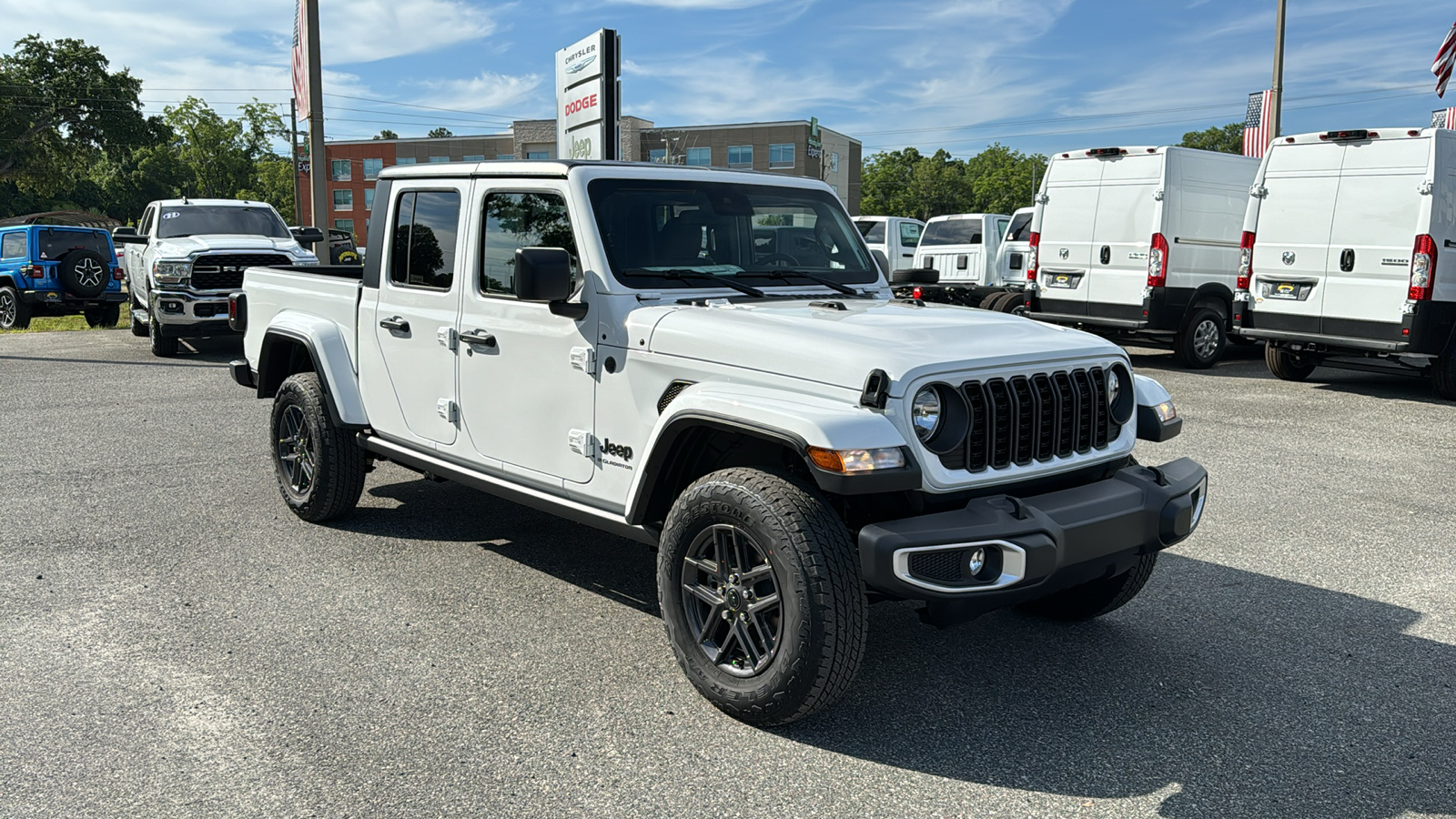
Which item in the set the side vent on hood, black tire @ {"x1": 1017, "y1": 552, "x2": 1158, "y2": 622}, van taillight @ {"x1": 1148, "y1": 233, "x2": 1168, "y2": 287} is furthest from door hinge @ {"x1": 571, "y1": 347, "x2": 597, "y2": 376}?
van taillight @ {"x1": 1148, "y1": 233, "x2": 1168, "y2": 287}

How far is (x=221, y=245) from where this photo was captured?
49.3ft

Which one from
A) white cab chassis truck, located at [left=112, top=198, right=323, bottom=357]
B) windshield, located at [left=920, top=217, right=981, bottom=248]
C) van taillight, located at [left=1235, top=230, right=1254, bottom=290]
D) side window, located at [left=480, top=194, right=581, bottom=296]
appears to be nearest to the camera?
side window, located at [left=480, top=194, right=581, bottom=296]

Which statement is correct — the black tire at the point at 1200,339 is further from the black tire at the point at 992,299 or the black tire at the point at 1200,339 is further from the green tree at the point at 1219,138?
the green tree at the point at 1219,138

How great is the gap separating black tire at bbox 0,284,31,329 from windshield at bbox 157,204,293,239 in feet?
18.6

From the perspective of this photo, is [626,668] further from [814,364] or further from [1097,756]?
[1097,756]

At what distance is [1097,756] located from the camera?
355 centimetres

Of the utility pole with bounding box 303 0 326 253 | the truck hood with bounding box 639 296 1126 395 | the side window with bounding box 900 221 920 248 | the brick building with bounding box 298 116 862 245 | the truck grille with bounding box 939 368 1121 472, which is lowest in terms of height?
the truck grille with bounding box 939 368 1121 472

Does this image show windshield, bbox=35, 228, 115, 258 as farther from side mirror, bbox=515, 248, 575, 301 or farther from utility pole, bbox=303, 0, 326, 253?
side mirror, bbox=515, 248, 575, 301

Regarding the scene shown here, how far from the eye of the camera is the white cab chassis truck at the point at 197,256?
14.6 meters

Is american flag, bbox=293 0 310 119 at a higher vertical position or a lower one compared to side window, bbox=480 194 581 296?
higher

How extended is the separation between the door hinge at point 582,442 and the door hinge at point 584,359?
25cm

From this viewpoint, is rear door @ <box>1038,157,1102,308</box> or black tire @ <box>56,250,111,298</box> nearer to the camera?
rear door @ <box>1038,157,1102,308</box>

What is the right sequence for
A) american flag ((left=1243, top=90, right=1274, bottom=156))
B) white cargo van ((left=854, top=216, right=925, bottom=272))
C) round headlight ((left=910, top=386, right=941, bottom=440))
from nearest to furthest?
round headlight ((left=910, top=386, right=941, bottom=440))
white cargo van ((left=854, top=216, right=925, bottom=272))
american flag ((left=1243, top=90, right=1274, bottom=156))

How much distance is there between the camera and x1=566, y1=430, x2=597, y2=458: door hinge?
441cm
